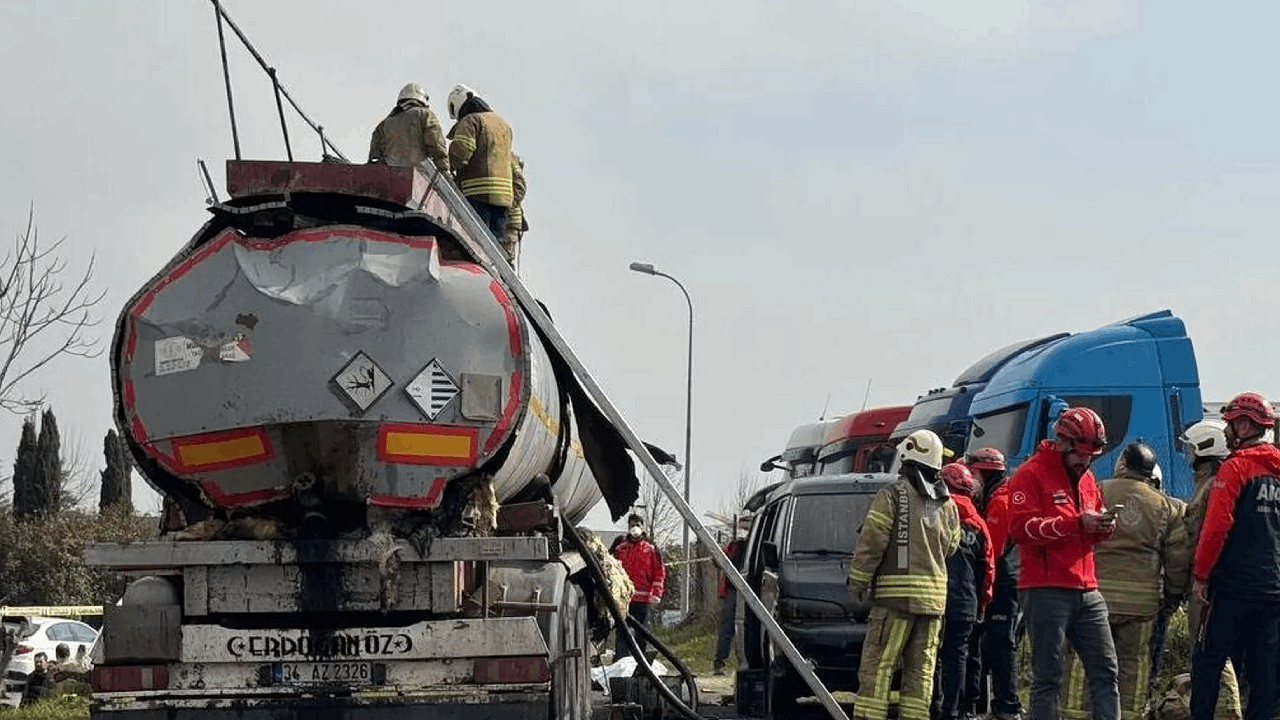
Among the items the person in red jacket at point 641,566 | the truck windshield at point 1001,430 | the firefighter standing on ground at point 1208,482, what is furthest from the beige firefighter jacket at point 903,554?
the person in red jacket at point 641,566

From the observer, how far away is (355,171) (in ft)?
35.0

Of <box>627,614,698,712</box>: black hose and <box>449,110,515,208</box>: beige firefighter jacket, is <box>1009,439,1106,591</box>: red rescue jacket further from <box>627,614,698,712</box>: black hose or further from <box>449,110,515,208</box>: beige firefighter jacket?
<box>449,110,515,208</box>: beige firefighter jacket

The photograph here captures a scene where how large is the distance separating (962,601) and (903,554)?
1359 mm

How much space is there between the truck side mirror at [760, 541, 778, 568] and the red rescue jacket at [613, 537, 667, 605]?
615 centimetres

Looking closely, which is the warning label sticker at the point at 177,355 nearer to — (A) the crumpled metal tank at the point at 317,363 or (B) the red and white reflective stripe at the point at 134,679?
(A) the crumpled metal tank at the point at 317,363

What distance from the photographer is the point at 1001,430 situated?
21.5m

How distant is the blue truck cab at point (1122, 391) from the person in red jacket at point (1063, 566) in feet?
32.0

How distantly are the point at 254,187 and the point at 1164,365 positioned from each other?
1287 centimetres

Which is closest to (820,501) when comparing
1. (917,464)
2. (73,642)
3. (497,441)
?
(917,464)

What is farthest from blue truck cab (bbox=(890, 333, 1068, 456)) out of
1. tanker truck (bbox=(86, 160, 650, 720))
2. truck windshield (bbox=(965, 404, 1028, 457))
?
tanker truck (bbox=(86, 160, 650, 720))

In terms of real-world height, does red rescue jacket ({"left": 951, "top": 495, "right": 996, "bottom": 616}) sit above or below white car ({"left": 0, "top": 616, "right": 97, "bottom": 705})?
above

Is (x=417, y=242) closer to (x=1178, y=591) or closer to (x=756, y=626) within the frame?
(x=1178, y=591)

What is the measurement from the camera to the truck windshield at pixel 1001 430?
2111 cm

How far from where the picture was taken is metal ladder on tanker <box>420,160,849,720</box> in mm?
11148
